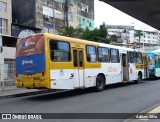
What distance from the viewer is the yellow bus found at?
13.4 m

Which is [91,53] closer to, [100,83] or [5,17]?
[100,83]

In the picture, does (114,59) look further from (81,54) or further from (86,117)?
(86,117)

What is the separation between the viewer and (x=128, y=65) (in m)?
21.1

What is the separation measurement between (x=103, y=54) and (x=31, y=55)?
5.35m

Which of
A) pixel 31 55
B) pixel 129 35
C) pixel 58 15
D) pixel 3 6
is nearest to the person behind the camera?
pixel 31 55

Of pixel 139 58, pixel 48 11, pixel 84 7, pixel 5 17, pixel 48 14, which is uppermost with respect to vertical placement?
pixel 84 7

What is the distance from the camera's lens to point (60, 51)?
1415 cm

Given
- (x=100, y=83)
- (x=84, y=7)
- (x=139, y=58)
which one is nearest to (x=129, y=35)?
(x=84, y=7)

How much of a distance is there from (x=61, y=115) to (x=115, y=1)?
5.34 m

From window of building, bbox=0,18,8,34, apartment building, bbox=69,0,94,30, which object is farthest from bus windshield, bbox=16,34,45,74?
apartment building, bbox=69,0,94,30

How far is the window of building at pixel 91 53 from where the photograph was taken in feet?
53.3

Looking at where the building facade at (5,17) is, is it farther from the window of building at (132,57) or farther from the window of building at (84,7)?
the window of building at (132,57)

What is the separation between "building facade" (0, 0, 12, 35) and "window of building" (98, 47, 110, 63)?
2386 centimetres

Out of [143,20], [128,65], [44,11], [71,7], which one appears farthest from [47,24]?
[143,20]
